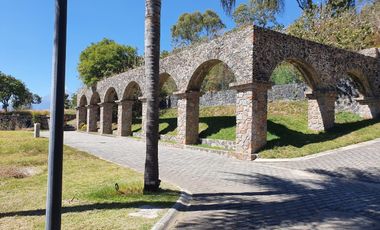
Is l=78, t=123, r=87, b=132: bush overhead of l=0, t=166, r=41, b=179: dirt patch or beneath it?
overhead

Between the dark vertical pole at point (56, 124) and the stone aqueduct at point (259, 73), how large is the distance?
35.5ft

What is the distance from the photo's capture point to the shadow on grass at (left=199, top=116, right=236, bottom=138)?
795 inches

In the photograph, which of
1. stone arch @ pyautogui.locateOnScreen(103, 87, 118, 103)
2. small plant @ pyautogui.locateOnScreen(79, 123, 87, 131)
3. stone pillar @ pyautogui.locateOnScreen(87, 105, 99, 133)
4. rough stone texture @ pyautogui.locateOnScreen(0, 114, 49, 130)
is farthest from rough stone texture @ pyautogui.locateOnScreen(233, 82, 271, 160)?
rough stone texture @ pyautogui.locateOnScreen(0, 114, 49, 130)

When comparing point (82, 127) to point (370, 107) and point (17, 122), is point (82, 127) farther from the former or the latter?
point (370, 107)

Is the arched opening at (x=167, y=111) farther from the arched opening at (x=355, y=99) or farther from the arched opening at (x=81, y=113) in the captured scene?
the arched opening at (x=355, y=99)

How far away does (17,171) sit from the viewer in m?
10.8

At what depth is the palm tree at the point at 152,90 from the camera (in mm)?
7707

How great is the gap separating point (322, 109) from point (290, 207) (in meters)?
11.9

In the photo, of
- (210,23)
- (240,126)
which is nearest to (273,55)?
(240,126)

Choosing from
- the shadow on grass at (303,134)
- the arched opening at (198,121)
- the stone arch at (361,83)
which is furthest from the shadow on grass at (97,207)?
the stone arch at (361,83)

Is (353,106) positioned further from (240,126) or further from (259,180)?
(259,180)

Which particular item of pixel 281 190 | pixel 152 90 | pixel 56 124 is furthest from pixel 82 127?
pixel 56 124

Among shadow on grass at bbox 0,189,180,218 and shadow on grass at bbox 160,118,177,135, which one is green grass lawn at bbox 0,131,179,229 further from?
shadow on grass at bbox 160,118,177,135

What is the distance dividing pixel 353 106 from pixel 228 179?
14.3 m
